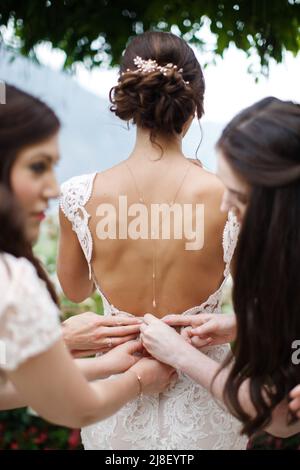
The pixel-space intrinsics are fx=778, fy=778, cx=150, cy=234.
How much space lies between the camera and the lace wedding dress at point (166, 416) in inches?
91.9

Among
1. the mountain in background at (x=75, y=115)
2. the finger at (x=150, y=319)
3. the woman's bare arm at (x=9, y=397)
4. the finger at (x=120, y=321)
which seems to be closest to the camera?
the woman's bare arm at (x=9, y=397)

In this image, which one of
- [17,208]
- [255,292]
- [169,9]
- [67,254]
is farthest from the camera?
[169,9]

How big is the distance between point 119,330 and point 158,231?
0.31 m

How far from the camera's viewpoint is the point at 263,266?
181cm

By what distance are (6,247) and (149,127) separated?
757 millimetres

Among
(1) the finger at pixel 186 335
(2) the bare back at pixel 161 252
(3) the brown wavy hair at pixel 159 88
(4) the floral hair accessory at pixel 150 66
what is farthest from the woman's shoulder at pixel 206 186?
(1) the finger at pixel 186 335

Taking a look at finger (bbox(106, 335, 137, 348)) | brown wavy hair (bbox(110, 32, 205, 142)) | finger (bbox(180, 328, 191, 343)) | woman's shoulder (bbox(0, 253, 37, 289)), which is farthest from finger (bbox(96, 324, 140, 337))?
woman's shoulder (bbox(0, 253, 37, 289))

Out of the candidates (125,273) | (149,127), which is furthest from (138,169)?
(125,273)

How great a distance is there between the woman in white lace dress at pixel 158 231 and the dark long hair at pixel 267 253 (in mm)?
401

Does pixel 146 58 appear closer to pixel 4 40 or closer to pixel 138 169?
pixel 138 169

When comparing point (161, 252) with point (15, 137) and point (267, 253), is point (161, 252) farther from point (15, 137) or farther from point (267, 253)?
point (15, 137)

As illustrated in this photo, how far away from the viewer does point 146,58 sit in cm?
227

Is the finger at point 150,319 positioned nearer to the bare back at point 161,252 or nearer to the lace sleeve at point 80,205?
the bare back at point 161,252

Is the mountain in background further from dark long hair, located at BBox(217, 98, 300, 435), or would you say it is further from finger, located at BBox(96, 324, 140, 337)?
dark long hair, located at BBox(217, 98, 300, 435)
